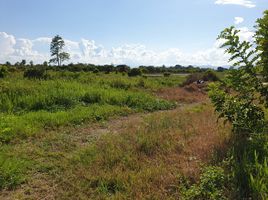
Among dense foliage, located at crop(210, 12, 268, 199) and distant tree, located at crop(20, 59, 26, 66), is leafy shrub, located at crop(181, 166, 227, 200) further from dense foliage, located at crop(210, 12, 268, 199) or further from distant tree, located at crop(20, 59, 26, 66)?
distant tree, located at crop(20, 59, 26, 66)

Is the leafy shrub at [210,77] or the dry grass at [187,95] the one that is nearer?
the dry grass at [187,95]

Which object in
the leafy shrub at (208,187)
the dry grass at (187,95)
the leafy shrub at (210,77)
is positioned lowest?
the dry grass at (187,95)

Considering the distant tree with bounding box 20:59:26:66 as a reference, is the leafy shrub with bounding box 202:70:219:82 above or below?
below

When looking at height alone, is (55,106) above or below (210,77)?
below

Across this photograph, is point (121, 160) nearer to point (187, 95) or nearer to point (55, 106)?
point (55, 106)

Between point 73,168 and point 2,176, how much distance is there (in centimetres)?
113

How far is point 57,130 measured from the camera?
847 centimetres

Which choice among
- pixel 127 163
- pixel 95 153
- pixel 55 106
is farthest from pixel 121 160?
pixel 55 106

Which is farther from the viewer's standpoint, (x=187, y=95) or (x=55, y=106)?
(x=187, y=95)

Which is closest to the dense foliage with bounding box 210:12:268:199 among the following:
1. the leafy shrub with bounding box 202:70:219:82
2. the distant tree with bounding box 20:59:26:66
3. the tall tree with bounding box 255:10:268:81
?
the tall tree with bounding box 255:10:268:81

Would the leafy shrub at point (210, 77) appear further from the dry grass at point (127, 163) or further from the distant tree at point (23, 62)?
the distant tree at point (23, 62)

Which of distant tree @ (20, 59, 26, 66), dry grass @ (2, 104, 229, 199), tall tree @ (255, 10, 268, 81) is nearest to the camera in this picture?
dry grass @ (2, 104, 229, 199)

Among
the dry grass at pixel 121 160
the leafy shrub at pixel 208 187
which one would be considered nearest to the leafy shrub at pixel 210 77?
the dry grass at pixel 121 160

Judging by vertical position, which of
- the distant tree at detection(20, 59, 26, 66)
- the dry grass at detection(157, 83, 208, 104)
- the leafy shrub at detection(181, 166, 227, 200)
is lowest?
the dry grass at detection(157, 83, 208, 104)
